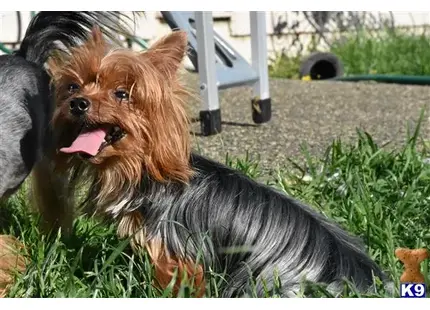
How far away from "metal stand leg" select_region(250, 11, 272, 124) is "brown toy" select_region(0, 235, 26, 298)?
344cm

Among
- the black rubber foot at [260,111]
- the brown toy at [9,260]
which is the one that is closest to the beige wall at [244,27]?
the black rubber foot at [260,111]

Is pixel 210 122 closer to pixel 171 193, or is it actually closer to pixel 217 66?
pixel 217 66

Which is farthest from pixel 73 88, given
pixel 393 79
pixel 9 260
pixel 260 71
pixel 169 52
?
pixel 393 79

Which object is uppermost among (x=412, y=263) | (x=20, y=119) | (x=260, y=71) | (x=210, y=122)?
(x=20, y=119)

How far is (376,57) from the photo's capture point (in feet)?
37.1

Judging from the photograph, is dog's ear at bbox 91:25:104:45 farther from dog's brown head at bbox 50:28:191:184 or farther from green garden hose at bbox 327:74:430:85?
green garden hose at bbox 327:74:430:85

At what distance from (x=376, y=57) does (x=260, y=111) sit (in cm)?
469

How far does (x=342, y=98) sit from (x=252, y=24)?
1723 millimetres

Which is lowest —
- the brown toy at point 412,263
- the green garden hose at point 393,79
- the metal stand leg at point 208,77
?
the brown toy at point 412,263

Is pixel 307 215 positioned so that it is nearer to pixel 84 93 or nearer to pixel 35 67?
pixel 84 93

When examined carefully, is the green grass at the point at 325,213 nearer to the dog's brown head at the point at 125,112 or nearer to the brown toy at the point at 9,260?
the brown toy at the point at 9,260

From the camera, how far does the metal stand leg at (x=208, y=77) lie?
6125 millimetres

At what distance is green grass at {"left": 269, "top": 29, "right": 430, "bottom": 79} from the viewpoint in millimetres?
10906

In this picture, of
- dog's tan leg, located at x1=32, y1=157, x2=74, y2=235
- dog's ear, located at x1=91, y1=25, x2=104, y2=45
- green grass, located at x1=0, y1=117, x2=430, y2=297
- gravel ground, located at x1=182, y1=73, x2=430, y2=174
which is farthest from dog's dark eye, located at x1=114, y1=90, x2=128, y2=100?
gravel ground, located at x1=182, y1=73, x2=430, y2=174
